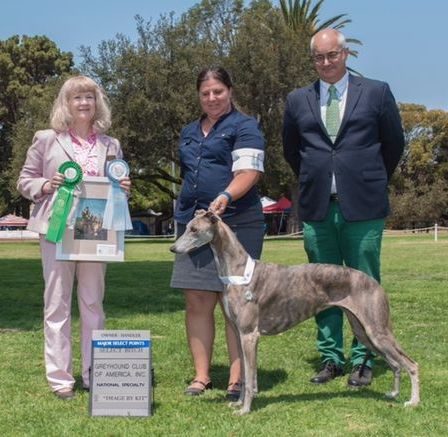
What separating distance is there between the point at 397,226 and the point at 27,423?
58085 mm

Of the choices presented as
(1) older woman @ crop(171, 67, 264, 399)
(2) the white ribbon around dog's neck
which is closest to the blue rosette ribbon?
(1) older woman @ crop(171, 67, 264, 399)

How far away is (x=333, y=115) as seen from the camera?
19.8 ft

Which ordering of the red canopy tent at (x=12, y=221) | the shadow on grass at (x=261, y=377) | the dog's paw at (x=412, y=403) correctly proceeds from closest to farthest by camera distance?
the dog's paw at (x=412, y=403) < the shadow on grass at (x=261, y=377) < the red canopy tent at (x=12, y=221)

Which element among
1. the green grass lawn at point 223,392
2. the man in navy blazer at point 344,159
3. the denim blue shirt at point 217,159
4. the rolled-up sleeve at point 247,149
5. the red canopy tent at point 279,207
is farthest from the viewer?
the red canopy tent at point 279,207

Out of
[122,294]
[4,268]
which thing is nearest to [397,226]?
[4,268]

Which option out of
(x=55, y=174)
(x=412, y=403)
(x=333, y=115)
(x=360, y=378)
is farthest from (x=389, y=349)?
(x=55, y=174)

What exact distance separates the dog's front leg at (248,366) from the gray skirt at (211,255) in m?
0.61

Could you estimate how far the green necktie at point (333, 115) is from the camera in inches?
237

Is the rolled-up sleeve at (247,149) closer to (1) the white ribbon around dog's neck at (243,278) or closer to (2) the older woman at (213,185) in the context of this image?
(2) the older woman at (213,185)

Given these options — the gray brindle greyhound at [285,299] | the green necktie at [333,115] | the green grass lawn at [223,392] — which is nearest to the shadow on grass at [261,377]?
the green grass lawn at [223,392]

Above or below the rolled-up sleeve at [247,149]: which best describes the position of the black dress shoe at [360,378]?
below

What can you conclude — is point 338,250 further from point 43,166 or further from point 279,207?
point 279,207

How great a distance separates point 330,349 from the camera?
6496 mm

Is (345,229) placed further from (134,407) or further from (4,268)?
(4,268)
